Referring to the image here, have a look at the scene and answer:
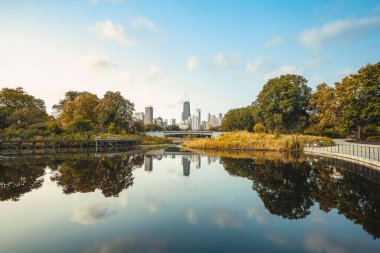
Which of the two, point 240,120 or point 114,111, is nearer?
point 114,111

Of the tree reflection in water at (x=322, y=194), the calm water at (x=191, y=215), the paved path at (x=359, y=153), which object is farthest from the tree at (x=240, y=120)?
the calm water at (x=191, y=215)

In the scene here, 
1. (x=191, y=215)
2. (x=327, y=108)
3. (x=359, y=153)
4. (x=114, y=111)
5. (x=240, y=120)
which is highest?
(x=114, y=111)

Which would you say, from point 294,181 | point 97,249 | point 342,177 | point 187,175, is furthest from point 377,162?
point 97,249

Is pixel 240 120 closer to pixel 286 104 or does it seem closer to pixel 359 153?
pixel 286 104

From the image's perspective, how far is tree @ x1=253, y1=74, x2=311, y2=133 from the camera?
48338mm

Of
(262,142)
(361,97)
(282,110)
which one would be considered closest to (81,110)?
(262,142)

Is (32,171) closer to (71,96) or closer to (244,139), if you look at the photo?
(244,139)

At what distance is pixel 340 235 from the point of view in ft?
22.0

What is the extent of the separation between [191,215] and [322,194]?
6673 millimetres

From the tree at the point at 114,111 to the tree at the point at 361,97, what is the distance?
164 feet

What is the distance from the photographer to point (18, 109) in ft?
181

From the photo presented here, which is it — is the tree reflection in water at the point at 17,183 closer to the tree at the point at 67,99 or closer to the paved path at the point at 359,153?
the paved path at the point at 359,153

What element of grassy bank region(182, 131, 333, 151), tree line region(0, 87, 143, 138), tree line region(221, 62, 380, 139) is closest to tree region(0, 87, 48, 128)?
tree line region(0, 87, 143, 138)

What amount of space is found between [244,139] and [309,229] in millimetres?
32764
